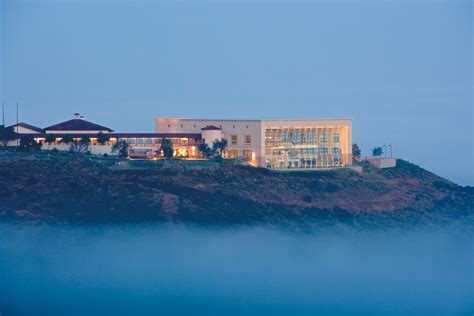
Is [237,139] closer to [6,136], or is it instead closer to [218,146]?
[218,146]

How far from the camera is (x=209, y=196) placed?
41656mm

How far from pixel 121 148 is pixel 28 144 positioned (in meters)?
5.09

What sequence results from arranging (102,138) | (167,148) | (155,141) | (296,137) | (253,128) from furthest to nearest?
(296,137) < (155,141) < (253,128) < (102,138) < (167,148)

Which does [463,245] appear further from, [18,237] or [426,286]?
[18,237]

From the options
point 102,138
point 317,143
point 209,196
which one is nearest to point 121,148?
point 102,138

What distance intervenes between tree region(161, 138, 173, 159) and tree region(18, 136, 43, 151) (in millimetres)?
6919

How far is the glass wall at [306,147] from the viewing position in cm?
5056

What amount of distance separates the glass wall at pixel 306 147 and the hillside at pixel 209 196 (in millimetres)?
2017

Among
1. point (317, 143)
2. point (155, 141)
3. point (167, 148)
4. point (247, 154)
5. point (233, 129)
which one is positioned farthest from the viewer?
point (317, 143)

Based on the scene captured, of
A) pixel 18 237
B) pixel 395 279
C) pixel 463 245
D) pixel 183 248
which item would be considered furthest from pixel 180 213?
pixel 463 245

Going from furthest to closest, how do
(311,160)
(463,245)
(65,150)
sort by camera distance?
1. (311,160)
2. (65,150)
3. (463,245)

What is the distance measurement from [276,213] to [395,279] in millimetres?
9689

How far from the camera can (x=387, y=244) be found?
39219 mm

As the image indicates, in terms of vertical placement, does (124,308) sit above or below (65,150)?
below
